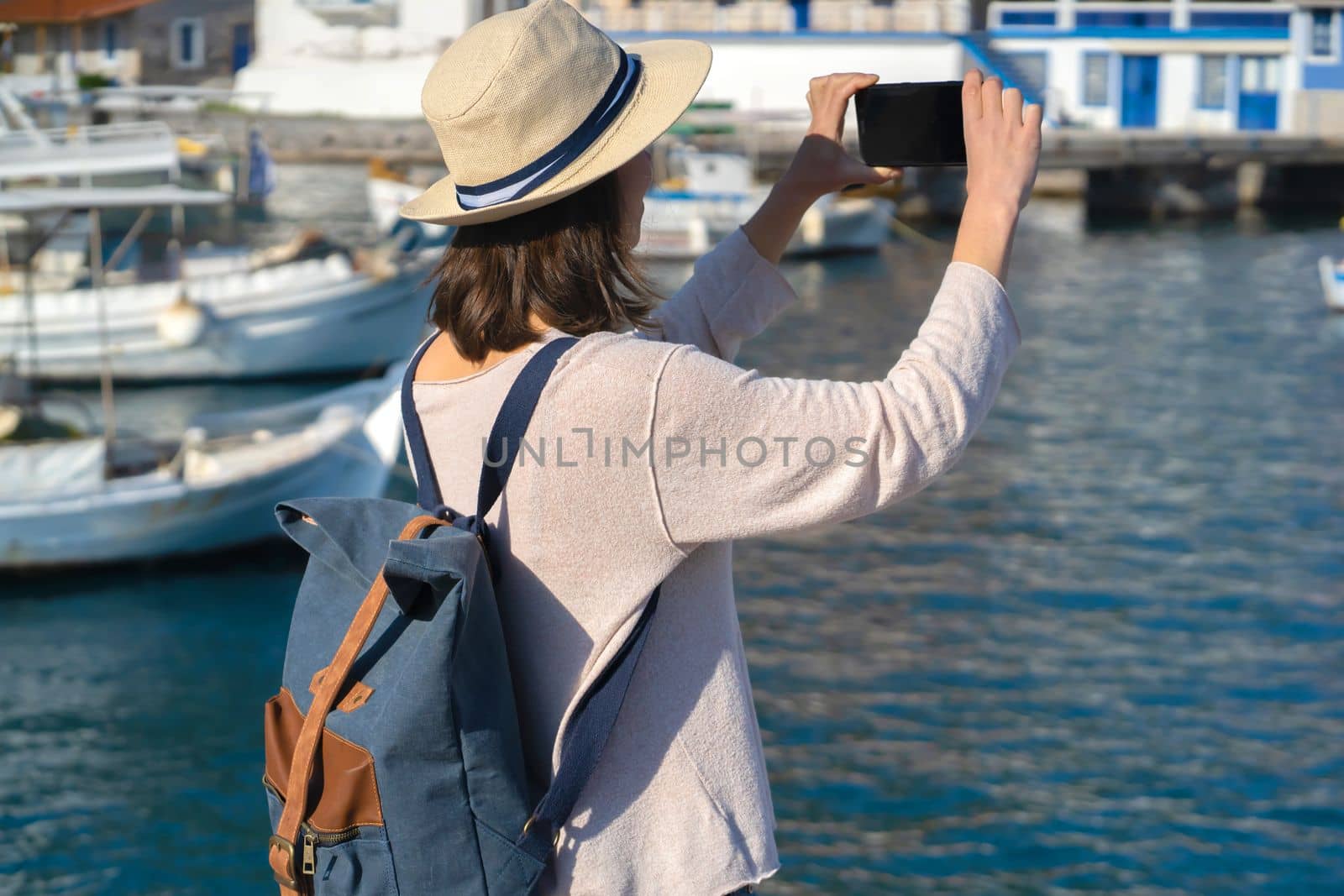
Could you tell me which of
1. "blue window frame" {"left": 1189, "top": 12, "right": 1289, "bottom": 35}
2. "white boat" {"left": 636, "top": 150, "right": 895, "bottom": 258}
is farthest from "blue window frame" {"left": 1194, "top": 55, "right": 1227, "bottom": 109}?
"white boat" {"left": 636, "top": 150, "right": 895, "bottom": 258}

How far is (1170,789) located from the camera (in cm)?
573

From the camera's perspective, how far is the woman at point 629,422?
4.04ft

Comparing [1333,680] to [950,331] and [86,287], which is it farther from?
[86,287]

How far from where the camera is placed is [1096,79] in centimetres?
3347

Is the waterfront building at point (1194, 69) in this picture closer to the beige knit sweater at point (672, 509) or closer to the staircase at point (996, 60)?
the staircase at point (996, 60)

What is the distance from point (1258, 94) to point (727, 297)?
3461cm

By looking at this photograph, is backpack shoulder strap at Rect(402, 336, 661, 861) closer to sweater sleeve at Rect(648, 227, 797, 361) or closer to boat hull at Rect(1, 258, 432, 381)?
sweater sleeve at Rect(648, 227, 797, 361)

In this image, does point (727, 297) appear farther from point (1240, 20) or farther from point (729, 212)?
point (1240, 20)

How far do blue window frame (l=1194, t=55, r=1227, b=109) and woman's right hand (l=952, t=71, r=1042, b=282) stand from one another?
34475 millimetres

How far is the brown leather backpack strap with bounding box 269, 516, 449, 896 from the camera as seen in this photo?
1.27 meters

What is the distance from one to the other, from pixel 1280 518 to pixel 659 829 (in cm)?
871

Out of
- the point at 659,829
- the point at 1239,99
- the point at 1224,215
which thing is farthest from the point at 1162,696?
the point at 1239,99

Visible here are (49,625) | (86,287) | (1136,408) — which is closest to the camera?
(49,625)

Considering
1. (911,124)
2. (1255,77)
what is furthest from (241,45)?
(911,124)
